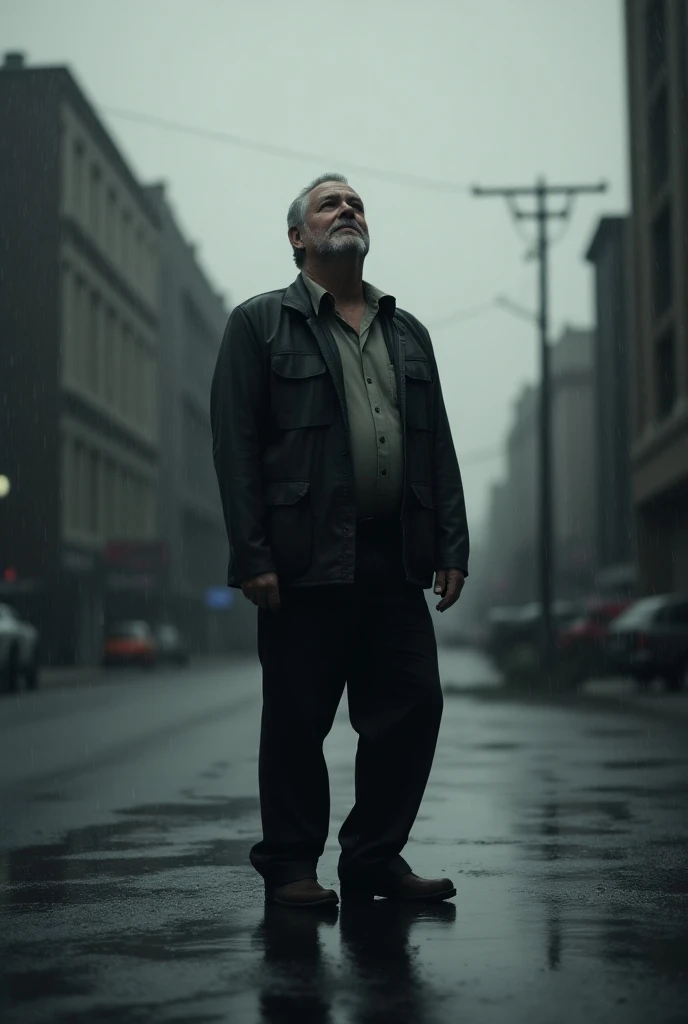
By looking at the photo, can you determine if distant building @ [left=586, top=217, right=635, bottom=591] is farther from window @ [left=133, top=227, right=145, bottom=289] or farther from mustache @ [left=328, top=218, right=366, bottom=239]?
mustache @ [left=328, top=218, right=366, bottom=239]

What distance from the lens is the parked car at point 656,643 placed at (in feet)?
77.3

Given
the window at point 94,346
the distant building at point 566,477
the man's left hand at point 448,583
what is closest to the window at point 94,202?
the window at point 94,346

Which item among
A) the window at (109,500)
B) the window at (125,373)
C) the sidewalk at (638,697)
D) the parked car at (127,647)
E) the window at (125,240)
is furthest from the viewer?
the window at (125,240)

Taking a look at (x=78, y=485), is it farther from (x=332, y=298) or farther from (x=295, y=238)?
(x=332, y=298)

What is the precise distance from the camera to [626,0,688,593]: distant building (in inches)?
1260

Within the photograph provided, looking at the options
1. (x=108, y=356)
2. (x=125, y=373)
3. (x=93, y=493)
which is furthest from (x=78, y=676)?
(x=125, y=373)

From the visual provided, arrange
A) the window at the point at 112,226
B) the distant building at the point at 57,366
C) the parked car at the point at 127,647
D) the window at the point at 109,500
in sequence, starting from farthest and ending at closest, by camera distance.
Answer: the window at the point at 112,226, the window at the point at 109,500, the distant building at the point at 57,366, the parked car at the point at 127,647

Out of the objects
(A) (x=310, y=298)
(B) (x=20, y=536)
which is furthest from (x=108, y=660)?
(A) (x=310, y=298)

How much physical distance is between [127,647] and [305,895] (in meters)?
41.4

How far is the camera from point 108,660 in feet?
150

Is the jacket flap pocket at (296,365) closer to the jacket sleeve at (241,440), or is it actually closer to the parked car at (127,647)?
the jacket sleeve at (241,440)

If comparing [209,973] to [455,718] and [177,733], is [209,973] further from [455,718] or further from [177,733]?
[455,718]

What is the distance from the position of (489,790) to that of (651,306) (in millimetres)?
28326

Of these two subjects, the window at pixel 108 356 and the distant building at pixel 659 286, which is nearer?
the distant building at pixel 659 286
